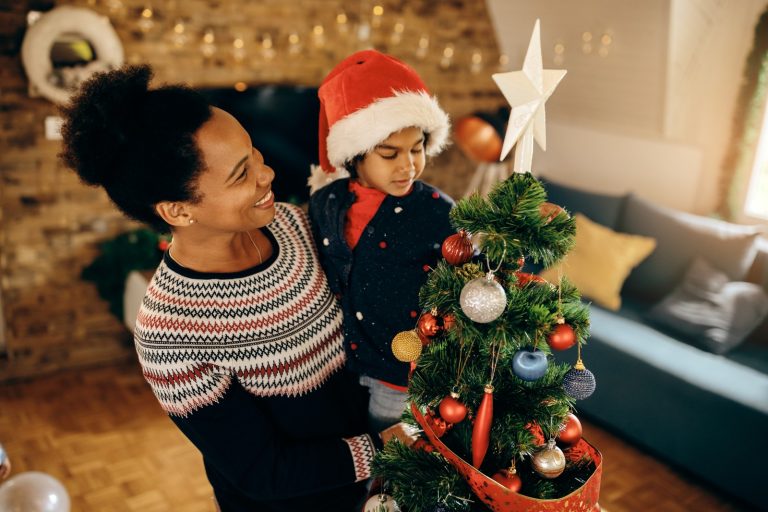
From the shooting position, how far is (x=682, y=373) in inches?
98.2

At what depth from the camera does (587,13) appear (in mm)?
3520

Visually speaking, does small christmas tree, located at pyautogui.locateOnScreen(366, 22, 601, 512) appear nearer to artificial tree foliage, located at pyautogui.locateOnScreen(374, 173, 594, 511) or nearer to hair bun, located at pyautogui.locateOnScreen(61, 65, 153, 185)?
artificial tree foliage, located at pyautogui.locateOnScreen(374, 173, 594, 511)

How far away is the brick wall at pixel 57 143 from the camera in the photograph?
294 cm

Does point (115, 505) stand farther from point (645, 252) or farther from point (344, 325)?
point (645, 252)

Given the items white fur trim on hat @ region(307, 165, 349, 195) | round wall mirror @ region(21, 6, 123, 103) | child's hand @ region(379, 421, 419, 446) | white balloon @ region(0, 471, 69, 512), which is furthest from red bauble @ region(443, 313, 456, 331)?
round wall mirror @ region(21, 6, 123, 103)

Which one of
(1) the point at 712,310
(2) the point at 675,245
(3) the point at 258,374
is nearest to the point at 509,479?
(3) the point at 258,374

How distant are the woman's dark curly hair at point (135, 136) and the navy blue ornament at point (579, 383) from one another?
0.64 metres

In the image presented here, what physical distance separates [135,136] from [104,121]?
5cm

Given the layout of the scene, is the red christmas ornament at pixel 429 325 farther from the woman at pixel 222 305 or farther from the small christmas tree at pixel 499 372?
the woman at pixel 222 305

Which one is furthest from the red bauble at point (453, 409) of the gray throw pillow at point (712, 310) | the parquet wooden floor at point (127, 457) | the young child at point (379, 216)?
the gray throw pillow at point (712, 310)

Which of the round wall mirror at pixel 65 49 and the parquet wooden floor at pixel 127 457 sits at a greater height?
the round wall mirror at pixel 65 49

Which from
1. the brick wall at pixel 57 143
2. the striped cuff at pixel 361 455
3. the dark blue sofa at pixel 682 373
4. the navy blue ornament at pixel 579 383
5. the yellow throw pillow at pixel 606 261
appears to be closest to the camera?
the navy blue ornament at pixel 579 383

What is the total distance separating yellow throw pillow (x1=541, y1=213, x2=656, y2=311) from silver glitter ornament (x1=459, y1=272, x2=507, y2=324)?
7.71 ft

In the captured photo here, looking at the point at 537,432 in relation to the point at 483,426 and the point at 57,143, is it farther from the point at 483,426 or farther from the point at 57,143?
the point at 57,143
